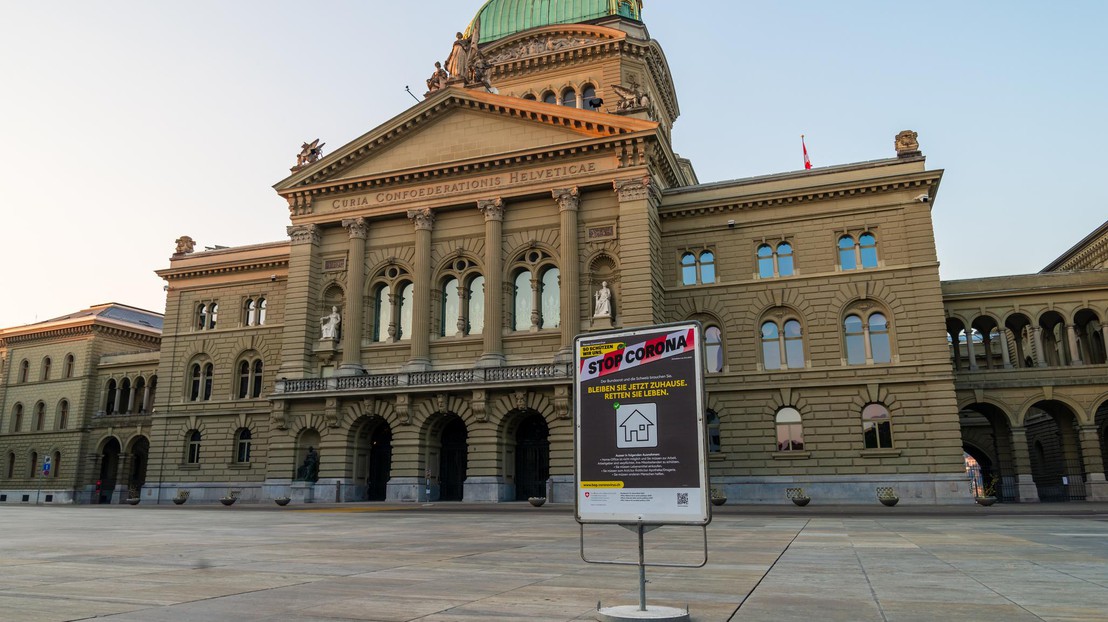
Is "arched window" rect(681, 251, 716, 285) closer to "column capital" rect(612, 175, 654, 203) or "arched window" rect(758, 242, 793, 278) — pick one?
"arched window" rect(758, 242, 793, 278)

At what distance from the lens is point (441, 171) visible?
42.3 meters

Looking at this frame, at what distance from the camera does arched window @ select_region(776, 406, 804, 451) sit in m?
37.7

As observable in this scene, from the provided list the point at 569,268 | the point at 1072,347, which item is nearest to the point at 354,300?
the point at 569,268

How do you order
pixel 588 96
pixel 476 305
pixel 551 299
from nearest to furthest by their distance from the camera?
pixel 551 299
pixel 476 305
pixel 588 96

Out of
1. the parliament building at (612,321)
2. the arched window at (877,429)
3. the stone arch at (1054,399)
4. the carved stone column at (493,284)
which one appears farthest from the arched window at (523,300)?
the stone arch at (1054,399)

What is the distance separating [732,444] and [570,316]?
1047cm

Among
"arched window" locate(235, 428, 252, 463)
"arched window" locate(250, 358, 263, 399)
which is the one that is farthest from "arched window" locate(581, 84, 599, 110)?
"arched window" locate(235, 428, 252, 463)

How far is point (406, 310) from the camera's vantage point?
43062mm

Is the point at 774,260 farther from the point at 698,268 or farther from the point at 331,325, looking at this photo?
the point at 331,325

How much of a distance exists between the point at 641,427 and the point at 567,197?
33106mm

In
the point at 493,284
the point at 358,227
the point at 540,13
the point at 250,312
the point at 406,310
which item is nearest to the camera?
the point at 493,284

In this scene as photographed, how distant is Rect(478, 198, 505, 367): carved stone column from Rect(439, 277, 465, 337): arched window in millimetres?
2374

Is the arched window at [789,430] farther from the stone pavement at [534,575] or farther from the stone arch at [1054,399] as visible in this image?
the stone pavement at [534,575]

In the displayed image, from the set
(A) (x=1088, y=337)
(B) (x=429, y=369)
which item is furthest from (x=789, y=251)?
(B) (x=429, y=369)
